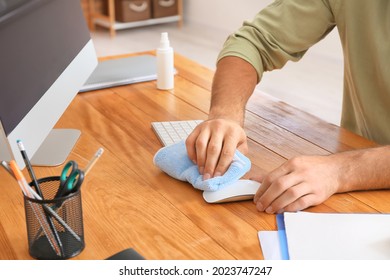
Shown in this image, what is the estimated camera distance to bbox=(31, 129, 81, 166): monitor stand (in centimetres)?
123

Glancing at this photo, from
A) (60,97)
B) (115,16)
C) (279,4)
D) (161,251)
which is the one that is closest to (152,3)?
(115,16)

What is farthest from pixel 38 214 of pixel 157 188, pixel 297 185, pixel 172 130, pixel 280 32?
pixel 280 32

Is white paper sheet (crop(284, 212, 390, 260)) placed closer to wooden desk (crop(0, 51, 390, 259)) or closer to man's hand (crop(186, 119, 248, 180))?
wooden desk (crop(0, 51, 390, 259))

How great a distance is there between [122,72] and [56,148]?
0.56 meters

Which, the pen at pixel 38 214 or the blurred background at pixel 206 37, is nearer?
the pen at pixel 38 214

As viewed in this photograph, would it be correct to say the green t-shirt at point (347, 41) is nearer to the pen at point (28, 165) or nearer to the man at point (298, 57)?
the man at point (298, 57)

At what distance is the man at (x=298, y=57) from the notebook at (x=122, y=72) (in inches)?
12.1

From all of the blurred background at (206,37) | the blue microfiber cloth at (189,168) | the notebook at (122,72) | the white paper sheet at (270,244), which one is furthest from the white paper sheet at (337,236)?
the blurred background at (206,37)

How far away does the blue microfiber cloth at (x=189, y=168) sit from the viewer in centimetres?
107

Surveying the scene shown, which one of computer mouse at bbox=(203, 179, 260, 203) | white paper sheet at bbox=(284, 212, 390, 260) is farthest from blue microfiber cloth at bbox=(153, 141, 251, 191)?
white paper sheet at bbox=(284, 212, 390, 260)

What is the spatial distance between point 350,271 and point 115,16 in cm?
508

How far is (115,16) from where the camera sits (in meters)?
5.65

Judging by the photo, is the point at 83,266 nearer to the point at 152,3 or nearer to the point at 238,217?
the point at 238,217

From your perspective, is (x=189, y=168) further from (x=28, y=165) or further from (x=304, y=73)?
(x=304, y=73)
